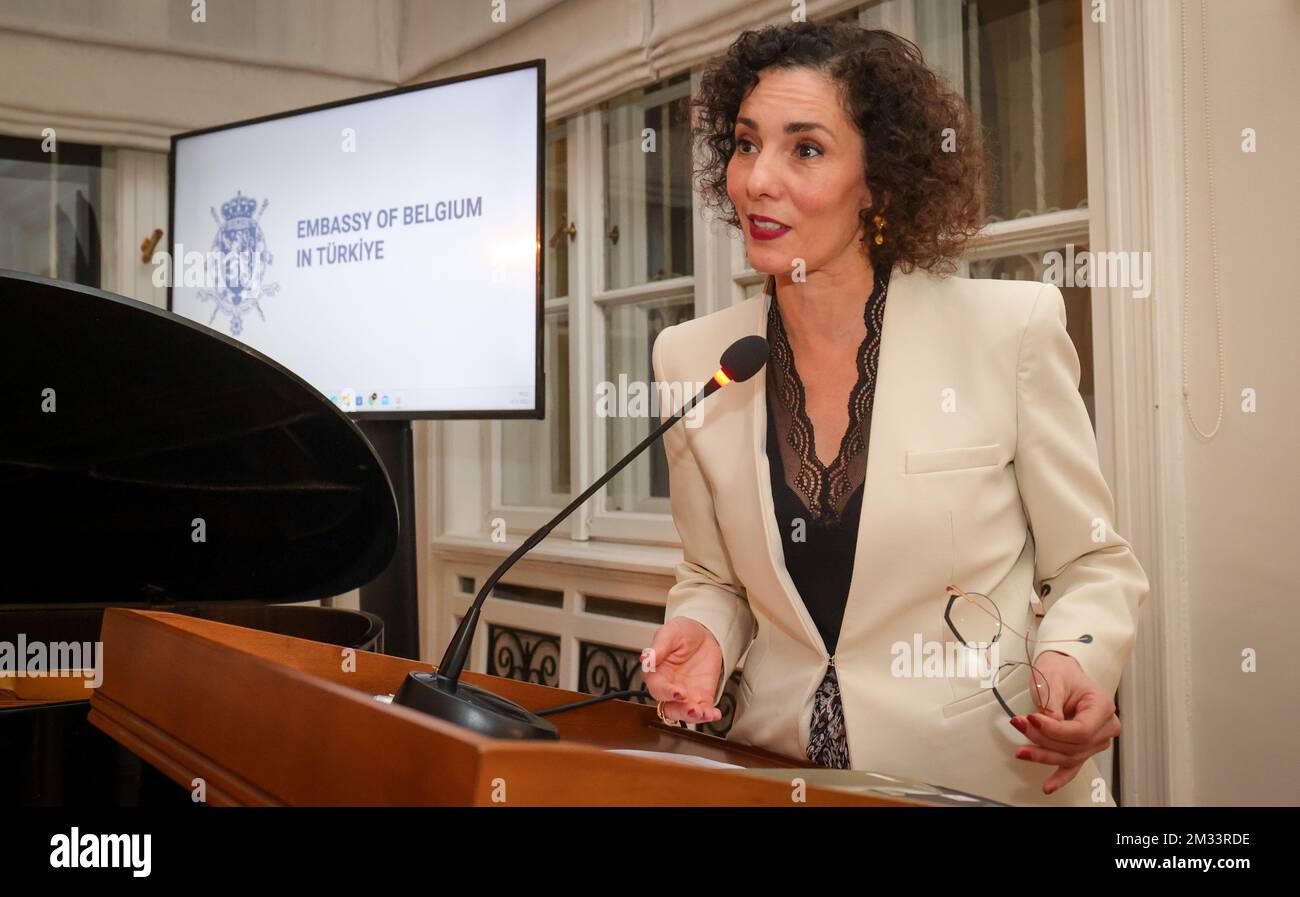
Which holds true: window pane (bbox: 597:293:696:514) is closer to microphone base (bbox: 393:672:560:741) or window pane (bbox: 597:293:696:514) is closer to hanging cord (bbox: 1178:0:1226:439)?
hanging cord (bbox: 1178:0:1226:439)

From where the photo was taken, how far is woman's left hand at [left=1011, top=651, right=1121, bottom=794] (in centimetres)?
96

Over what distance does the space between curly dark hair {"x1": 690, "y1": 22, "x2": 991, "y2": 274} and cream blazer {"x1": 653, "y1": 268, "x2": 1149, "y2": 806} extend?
0.08 metres

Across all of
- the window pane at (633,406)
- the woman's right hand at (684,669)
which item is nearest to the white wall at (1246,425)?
the woman's right hand at (684,669)

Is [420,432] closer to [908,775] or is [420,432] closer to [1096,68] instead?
[1096,68]

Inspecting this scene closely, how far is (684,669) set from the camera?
3.95 feet

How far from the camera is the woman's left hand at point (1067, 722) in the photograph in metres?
0.96

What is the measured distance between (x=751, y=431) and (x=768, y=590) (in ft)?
0.68

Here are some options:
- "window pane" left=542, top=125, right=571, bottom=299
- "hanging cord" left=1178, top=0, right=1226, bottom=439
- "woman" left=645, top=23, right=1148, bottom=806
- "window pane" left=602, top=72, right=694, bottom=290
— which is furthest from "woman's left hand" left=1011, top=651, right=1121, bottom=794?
"window pane" left=542, top=125, right=571, bottom=299

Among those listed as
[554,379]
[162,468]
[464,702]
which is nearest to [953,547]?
[464,702]

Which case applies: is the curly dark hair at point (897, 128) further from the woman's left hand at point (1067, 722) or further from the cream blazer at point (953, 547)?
the woman's left hand at point (1067, 722)

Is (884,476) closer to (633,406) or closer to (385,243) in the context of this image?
(385,243)

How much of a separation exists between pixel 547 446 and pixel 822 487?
219 centimetres
